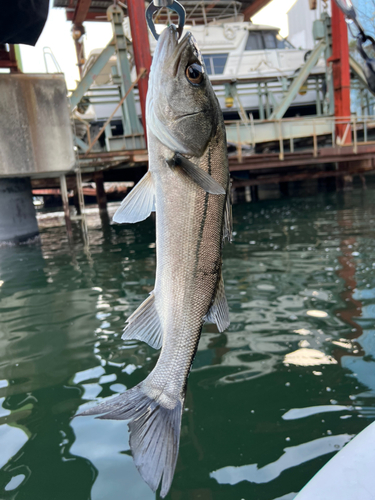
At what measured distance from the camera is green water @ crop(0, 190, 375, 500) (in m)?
2.86

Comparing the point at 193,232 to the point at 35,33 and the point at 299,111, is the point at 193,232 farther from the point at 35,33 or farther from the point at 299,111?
the point at 299,111

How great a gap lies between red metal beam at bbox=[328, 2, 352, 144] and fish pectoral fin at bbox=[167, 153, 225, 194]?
17.6 metres

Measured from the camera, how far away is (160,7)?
1883 millimetres

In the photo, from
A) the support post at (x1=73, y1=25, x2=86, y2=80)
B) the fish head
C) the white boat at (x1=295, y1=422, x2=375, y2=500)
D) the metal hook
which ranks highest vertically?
the support post at (x1=73, y1=25, x2=86, y2=80)

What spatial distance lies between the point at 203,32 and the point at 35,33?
48.0 ft

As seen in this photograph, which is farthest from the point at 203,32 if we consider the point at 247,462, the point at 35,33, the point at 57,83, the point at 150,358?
the point at 247,462

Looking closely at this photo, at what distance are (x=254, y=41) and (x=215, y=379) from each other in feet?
62.8

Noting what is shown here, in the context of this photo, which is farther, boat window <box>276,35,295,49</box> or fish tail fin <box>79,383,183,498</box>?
boat window <box>276,35,295,49</box>

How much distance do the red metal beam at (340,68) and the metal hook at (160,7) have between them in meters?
17.3

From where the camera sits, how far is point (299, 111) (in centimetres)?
2108

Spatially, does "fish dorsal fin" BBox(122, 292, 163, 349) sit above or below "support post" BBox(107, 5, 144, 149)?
below

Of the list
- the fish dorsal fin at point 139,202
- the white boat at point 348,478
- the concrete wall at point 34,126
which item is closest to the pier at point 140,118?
the concrete wall at point 34,126

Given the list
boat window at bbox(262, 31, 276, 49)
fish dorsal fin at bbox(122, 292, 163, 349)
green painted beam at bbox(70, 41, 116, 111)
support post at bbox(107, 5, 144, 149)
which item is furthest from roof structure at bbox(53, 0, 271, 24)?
fish dorsal fin at bbox(122, 292, 163, 349)

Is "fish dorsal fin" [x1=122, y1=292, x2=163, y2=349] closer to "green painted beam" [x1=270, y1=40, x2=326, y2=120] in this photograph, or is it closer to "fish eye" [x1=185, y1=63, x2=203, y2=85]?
"fish eye" [x1=185, y1=63, x2=203, y2=85]
